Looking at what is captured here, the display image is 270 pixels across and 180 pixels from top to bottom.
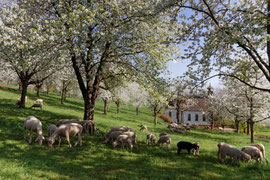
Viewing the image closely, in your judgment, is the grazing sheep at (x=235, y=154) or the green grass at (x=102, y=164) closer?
the green grass at (x=102, y=164)

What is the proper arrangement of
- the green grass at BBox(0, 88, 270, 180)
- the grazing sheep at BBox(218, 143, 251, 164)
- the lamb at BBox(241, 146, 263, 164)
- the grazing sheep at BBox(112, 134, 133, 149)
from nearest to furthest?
the green grass at BBox(0, 88, 270, 180) < the grazing sheep at BBox(218, 143, 251, 164) < the lamb at BBox(241, 146, 263, 164) < the grazing sheep at BBox(112, 134, 133, 149)

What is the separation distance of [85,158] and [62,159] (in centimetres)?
112

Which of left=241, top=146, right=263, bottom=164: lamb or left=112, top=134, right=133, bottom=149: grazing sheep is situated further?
left=112, top=134, right=133, bottom=149: grazing sheep

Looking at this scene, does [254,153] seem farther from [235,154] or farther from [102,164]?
[102,164]

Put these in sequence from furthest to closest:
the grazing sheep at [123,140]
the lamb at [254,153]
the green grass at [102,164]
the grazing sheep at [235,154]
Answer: the grazing sheep at [123,140]
the lamb at [254,153]
the grazing sheep at [235,154]
the green grass at [102,164]

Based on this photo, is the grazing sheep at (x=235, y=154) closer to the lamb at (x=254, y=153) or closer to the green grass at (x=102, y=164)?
the green grass at (x=102, y=164)

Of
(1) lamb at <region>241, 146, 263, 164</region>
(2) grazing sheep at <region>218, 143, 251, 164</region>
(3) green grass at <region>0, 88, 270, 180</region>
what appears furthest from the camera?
(1) lamb at <region>241, 146, 263, 164</region>

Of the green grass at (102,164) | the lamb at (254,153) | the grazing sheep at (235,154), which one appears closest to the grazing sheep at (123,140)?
the green grass at (102,164)

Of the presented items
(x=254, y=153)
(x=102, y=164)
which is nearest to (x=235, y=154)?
(x=254, y=153)

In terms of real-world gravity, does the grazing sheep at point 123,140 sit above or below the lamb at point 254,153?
above

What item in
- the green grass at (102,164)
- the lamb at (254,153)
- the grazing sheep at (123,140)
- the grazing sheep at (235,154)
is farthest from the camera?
the grazing sheep at (123,140)

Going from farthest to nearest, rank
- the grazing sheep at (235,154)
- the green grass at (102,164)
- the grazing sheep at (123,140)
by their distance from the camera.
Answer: the grazing sheep at (123,140) < the grazing sheep at (235,154) < the green grass at (102,164)

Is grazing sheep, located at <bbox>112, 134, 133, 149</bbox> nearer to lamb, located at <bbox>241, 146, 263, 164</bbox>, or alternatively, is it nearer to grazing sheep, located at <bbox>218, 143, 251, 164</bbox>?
grazing sheep, located at <bbox>218, 143, 251, 164</bbox>

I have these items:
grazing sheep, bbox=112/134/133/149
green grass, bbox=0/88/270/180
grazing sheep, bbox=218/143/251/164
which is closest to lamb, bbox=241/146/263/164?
grazing sheep, bbox=218/143/251/164
